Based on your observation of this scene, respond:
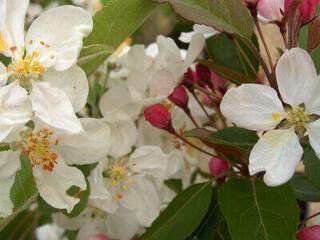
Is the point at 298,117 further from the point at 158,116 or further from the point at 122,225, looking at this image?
the point at 122,225

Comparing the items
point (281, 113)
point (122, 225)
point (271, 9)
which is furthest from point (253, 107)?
point (122, 225)

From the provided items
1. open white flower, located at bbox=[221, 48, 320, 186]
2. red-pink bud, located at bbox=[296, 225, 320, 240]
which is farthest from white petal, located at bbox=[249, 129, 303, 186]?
red-pink bud, located at bbox=[296, 225, 320, 240]

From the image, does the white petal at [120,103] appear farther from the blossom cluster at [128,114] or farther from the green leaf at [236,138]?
the green leaf at [236,138]

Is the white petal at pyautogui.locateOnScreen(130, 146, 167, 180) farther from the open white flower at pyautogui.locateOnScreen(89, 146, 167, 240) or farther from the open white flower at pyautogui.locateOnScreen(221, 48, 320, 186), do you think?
the open white flower at pyautogui.locateOnScreen(221, 48, 320, 186)

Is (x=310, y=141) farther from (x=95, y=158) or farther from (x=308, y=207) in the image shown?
(x=308, y=207)

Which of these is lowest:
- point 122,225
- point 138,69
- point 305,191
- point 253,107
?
point 122,225

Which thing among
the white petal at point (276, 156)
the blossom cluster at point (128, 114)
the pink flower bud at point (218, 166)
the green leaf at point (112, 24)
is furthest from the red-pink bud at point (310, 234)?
the green leaf at point (112, 24)

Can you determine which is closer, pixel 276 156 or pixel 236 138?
pixel 276 156

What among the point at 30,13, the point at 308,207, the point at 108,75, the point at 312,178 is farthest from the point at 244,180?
the point at 30,13

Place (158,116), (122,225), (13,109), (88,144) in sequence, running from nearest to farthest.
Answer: (13,109)
(88,144)
(158,116)
(122,225)
